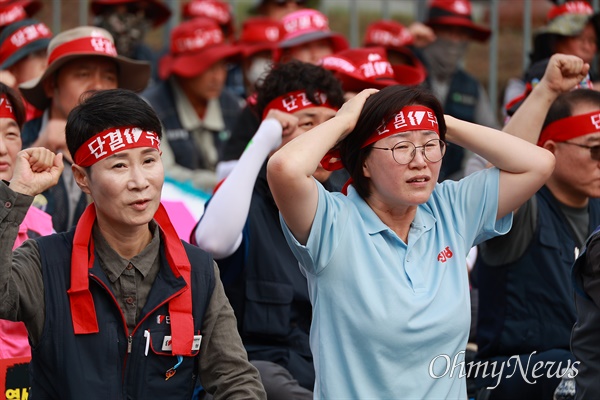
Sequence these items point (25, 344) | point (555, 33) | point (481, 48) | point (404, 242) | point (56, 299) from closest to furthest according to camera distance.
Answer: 1. point (56, 299)
2. point (404, 242)
3. point (25, 344)
4. point (555, 33)
5. point (481, 48)

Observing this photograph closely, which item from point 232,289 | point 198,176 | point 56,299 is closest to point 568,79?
point 232,289

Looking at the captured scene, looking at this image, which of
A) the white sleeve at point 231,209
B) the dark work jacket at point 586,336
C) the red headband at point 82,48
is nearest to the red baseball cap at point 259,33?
the red headband at point 82,48

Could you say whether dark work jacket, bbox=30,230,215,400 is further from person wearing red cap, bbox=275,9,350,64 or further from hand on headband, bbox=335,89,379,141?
person wearing red cap, bbox=275,9,350,64

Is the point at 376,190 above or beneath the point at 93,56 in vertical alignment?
beneath

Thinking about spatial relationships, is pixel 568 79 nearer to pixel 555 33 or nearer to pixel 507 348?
pixel 507 348

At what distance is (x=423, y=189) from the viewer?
12.6ft

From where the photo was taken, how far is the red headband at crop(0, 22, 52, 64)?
6.91 metres

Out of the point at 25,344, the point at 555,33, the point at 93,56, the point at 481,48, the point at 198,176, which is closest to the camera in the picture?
the point at 25,344

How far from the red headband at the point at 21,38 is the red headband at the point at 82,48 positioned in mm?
1030

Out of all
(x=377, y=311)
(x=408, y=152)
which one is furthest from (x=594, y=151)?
(x=377, y=311)

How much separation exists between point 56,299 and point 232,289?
134cm

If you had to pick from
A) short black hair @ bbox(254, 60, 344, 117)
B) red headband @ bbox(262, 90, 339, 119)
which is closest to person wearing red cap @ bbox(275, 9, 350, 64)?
short black hair @ bbox(254, 60, 344, 117)

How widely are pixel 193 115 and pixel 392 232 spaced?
4342 millimetres

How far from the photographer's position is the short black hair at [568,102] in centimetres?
510
